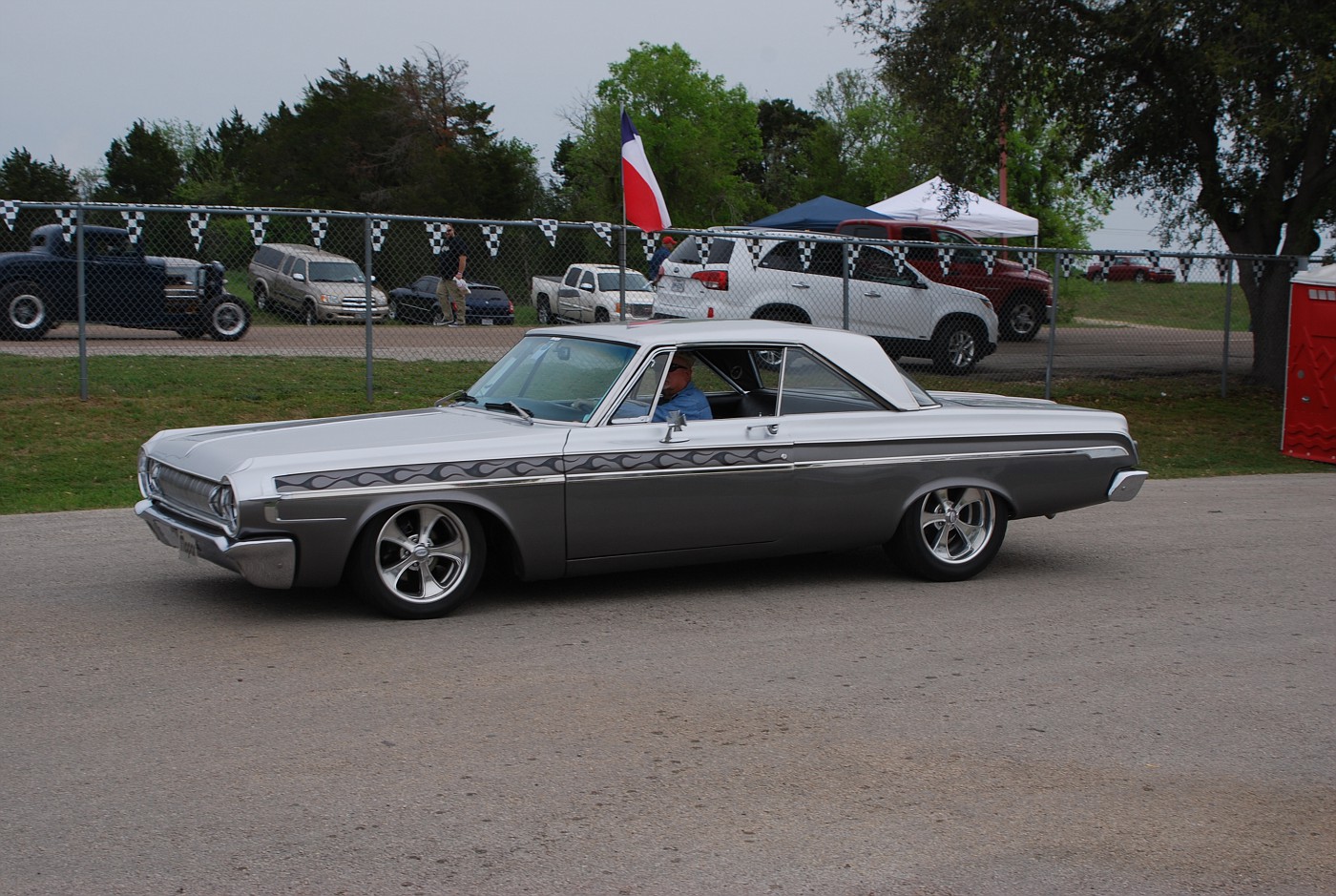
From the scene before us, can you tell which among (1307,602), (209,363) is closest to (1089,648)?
(1307,602)

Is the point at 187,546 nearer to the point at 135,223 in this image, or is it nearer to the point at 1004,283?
the point at 135,223

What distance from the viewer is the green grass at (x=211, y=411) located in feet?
34.3

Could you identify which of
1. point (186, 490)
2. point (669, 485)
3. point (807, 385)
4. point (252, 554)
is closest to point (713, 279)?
point (807, 385)

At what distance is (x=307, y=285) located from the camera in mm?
14117

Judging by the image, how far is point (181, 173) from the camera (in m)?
82.1

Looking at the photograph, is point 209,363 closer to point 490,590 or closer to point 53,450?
point 53,450

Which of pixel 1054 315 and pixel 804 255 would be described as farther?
pixel 804 255

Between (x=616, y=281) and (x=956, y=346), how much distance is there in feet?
15.2

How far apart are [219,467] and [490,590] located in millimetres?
1593

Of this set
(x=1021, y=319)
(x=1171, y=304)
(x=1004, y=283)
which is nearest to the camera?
(x=1171, y=304)

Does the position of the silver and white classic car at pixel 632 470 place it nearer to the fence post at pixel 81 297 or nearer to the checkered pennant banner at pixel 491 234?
the checkered pennant banner at pixel 491 234

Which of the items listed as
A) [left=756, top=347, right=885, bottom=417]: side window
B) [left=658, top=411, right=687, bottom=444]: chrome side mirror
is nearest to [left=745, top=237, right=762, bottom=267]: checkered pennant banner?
[left=756, top=347, right=885, bottom=417]: side window

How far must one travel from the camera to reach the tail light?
16328 millimetres

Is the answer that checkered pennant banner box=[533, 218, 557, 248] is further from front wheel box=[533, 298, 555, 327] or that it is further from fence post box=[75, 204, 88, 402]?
fence post box=[75, 204, 88, 402]
